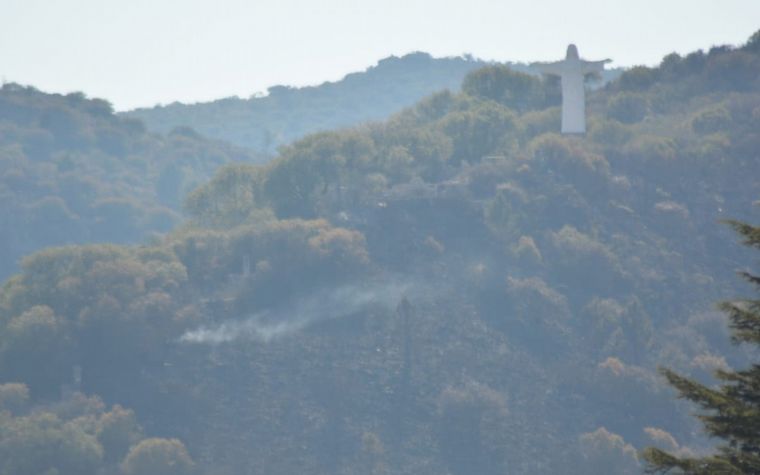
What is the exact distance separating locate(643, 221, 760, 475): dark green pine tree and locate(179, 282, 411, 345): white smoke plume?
59934 mm

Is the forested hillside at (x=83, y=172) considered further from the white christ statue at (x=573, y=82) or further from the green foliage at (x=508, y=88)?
the white christ statue at (x=573, y=82)

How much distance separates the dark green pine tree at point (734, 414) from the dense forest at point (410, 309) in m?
48.0

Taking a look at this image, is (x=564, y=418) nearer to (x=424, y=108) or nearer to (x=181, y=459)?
(x=181, y=459)

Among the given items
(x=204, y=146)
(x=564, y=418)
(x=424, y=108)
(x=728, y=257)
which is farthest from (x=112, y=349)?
(x=204, y=146)

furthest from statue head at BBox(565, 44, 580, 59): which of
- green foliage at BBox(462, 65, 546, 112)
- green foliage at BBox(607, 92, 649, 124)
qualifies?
green foliage at BBox(462, 65, 546, 112)

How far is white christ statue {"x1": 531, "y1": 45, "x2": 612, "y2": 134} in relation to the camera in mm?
101250

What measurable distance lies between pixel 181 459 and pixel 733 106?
5500cm

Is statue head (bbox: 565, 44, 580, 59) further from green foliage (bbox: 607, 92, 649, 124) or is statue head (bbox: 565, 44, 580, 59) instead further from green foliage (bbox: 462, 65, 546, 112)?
green foliage (bbox: 462, 65, 546, 112)

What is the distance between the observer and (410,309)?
81000mm

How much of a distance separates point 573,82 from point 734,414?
8312 centimetres

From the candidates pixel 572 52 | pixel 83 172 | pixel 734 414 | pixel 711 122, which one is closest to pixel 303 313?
pixel 572 52

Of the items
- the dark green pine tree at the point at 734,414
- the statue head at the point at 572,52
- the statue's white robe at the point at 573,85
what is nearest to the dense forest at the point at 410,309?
the statue's white robe at the point at 573,85

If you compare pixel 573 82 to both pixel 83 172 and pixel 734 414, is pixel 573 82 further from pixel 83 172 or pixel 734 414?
pixel 734 414

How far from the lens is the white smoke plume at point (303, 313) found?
79.5 m
